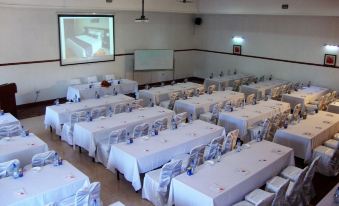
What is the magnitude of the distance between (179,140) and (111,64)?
9.57 meters

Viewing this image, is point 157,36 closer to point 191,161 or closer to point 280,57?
point 280,57

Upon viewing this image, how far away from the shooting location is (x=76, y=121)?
1048cm

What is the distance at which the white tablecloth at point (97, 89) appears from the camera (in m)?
14.0

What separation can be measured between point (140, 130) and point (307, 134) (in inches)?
186

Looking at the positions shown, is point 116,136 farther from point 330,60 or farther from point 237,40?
point 237,40

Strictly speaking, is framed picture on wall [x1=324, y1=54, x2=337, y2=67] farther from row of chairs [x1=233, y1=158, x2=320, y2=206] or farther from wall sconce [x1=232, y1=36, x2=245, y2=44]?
row of chairs [x1=233, y1=158, x2=320, y2=206]

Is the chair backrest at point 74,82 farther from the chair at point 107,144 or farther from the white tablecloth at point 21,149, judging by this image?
the white tablecloth at point 21,149

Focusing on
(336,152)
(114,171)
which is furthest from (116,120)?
(336,152)

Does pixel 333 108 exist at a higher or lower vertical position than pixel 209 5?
lower

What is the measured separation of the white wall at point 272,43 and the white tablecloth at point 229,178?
30.1 feet

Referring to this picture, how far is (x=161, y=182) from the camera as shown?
7012mm

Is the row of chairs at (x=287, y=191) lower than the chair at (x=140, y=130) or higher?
lower

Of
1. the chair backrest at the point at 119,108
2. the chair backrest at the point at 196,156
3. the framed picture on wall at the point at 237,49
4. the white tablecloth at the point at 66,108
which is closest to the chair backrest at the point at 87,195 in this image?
the chair backrest at the point at 196,156

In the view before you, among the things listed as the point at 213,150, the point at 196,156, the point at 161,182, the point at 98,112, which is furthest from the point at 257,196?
the point at 98,112
